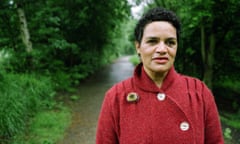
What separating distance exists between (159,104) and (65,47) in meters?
8.91

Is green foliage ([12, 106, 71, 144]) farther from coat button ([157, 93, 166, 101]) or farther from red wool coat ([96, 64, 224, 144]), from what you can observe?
coat button ([157, 93, 166, 101])

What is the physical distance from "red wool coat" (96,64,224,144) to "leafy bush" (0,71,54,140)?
4.00 m

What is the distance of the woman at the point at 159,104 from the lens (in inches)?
54.5

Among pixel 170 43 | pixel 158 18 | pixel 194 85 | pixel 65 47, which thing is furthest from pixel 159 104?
pixel 65 47

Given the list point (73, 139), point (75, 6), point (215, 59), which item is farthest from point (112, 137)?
point (75, 6)

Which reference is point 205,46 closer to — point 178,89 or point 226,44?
point 226,44

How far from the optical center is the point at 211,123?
1.47 metres

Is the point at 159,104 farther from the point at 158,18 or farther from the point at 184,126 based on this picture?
the point at 158,18

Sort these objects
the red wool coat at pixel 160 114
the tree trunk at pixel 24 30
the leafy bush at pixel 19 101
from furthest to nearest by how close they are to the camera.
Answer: the tree trunk at pixel 24 30 < the leafy bush at pixel 19 101 < the red wool coat at pixel 160 114

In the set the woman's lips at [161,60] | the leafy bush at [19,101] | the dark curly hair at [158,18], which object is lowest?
the leafy bush at [19,101]

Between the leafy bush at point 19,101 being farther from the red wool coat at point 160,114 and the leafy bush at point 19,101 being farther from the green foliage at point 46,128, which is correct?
the red wool coat at point 160,114

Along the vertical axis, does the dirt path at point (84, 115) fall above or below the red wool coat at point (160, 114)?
below

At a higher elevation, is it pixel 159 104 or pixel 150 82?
pixel 150 82

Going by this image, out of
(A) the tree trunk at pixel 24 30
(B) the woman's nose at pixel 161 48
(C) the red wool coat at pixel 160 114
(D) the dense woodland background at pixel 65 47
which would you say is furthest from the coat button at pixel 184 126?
(A) the tree trunk at pixel 24 30
